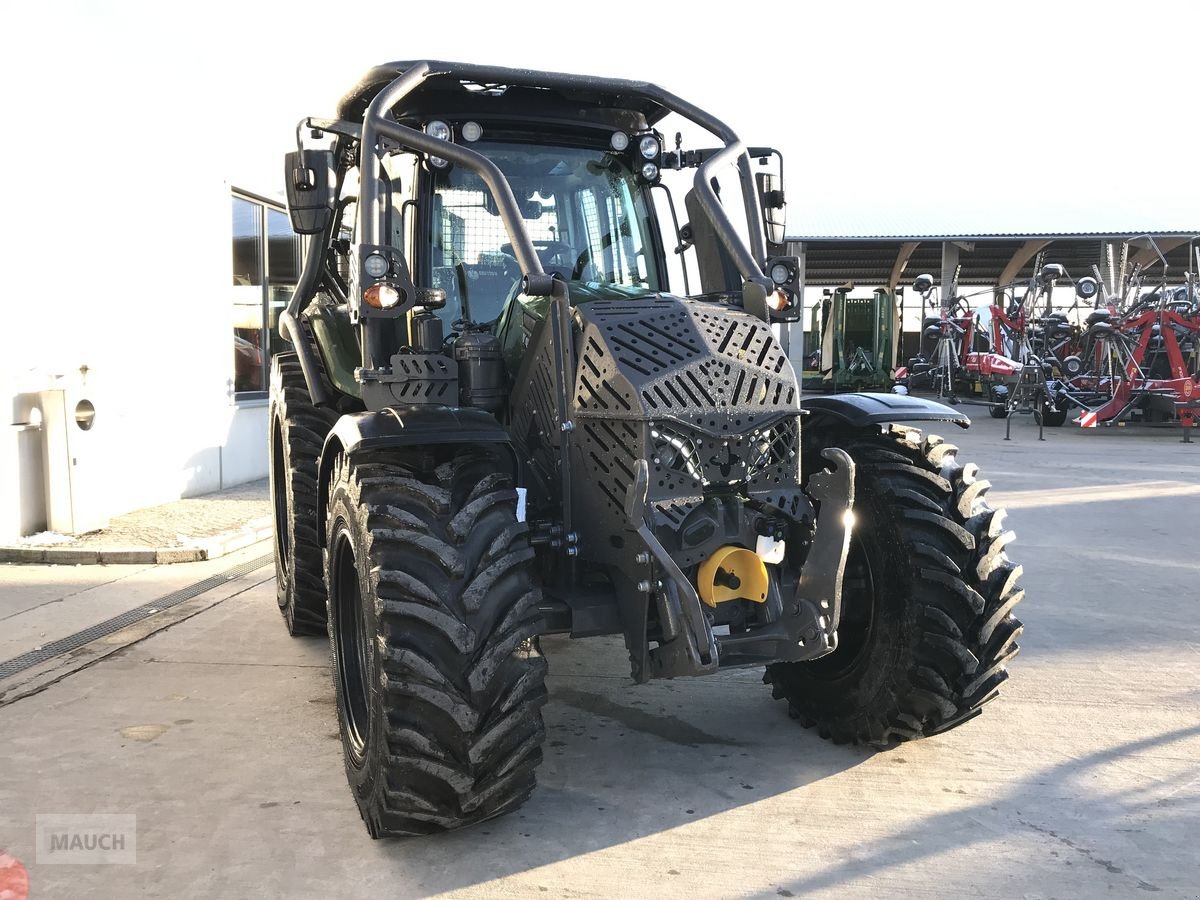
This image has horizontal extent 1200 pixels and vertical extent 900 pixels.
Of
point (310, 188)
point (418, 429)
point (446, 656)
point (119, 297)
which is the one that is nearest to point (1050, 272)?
point (119, 297)

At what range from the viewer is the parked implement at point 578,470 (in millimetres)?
3297

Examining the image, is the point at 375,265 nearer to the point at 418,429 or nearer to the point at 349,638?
the point at 418,429

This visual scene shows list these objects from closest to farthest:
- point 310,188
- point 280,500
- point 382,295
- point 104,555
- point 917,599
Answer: point 382,295 → point 917,599 → point 310,188 → point 280,500 → point 104,555

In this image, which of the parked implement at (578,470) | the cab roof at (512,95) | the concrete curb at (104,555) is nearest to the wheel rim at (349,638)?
the parked implement at (578,470)

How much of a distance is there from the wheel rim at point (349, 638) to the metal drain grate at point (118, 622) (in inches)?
88.9

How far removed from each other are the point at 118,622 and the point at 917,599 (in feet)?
15.2

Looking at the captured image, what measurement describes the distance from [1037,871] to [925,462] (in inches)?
63.2

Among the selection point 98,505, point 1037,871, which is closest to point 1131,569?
point 1037,871

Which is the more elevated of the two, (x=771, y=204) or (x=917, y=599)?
(x=771, y=204)

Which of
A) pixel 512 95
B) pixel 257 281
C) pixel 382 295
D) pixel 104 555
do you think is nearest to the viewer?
pixel 382 295

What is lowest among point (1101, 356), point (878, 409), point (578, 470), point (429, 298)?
point (1101, 356)

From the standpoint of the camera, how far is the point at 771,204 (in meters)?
4.69

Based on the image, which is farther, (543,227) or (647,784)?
(543,227)

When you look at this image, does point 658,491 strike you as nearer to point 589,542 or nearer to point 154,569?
point 589,542
